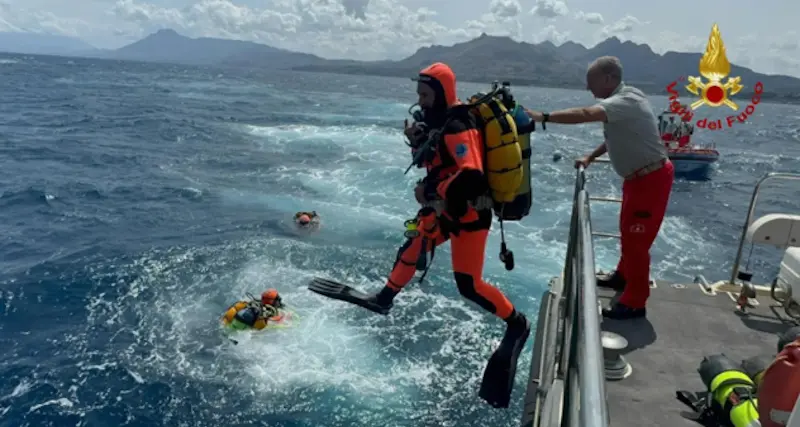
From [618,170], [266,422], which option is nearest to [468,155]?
[618,170]

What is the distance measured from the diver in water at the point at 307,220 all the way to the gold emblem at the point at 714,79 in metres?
15.9

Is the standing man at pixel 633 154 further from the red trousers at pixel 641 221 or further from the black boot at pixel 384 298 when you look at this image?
the black boot at pixel 384 298

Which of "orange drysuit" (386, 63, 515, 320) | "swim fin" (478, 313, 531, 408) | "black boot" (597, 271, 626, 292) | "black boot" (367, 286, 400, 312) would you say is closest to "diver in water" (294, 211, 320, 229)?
"black boot" (367, 286, 400, 312)

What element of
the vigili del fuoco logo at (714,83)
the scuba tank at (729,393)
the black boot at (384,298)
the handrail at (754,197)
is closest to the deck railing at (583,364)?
the scuba tank at (729,393)

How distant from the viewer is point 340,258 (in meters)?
18.6

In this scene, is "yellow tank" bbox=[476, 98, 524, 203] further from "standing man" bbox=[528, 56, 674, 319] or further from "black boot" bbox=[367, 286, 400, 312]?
"black boot" bbox=[367, 286, 400, 312]

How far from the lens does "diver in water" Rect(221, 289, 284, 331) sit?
13664mm

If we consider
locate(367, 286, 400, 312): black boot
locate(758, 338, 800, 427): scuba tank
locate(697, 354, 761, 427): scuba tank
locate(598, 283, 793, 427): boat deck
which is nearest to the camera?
locate(758, 338, 800, 427): scuba tank

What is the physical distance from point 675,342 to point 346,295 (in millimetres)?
3146

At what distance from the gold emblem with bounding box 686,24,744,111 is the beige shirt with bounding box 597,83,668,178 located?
243cm

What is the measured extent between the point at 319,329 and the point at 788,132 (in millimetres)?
94008

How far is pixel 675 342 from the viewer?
Result: 201 inches

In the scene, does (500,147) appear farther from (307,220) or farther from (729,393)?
(307,220)

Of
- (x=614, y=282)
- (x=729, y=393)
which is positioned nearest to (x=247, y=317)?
(x=614, y=282)
